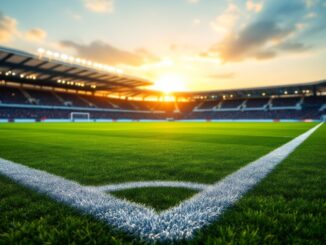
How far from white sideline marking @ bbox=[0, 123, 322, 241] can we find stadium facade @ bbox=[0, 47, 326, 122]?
1299 inches

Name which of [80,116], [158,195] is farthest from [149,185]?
[80,116]

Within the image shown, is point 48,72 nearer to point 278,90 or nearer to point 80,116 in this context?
point 80,116

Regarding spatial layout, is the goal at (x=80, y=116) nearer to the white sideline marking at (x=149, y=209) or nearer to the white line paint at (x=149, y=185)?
the white sideline marking at (x=149, y=209)

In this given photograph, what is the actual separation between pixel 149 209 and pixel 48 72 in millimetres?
44063

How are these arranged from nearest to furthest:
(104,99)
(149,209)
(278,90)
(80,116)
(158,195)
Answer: (149,209), (158,195), (80,116), (278,90), (104,99)

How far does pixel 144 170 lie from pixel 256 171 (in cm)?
187

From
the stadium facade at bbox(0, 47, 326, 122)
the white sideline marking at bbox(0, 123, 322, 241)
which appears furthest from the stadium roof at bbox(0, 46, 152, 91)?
the white sideline marking at bbox(0, 123, 322, 241)

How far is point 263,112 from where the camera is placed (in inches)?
2378

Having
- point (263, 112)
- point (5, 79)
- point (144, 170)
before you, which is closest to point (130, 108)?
point (5, 79)

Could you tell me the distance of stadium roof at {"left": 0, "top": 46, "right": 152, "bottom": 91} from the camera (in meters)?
32.7

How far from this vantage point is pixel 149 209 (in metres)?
2.19

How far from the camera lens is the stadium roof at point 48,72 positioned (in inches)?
1288

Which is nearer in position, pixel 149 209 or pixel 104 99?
pixel 149 209

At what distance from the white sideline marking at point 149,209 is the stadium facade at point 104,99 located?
3299 cm
